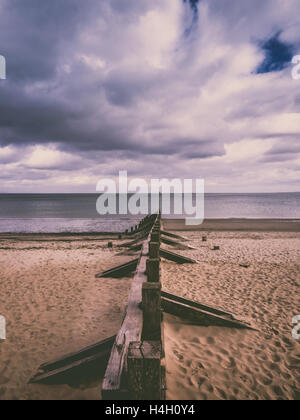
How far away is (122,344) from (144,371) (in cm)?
63

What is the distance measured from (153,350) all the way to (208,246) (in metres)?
13.0

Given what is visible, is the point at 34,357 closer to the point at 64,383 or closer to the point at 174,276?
the point at 64,383

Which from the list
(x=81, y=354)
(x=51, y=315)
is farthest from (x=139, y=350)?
(x=51, y=315)

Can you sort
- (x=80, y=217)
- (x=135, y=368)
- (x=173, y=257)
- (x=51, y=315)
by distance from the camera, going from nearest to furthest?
(x=135, y=368), (x=51, y=315), (x=173, y=257), (x=80, y=217)

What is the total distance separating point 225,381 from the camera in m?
3.41

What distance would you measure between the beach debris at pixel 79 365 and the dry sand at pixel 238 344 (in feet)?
3.26

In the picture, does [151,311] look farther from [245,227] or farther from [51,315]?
[245,227]

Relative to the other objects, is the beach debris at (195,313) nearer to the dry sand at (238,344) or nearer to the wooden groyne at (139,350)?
the wooden groyne at (139,350)

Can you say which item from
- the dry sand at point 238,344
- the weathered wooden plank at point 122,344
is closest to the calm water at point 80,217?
the dry sand at point 238,344

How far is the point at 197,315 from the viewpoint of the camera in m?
4.73

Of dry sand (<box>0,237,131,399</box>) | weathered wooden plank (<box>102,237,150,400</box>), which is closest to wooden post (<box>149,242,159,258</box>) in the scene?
weathered wooden plank (<box>102,237,150,400</box>)

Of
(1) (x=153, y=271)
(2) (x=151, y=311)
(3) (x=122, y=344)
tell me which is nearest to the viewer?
(3) (x=122, y=344)

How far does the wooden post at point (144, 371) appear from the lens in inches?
73.2
